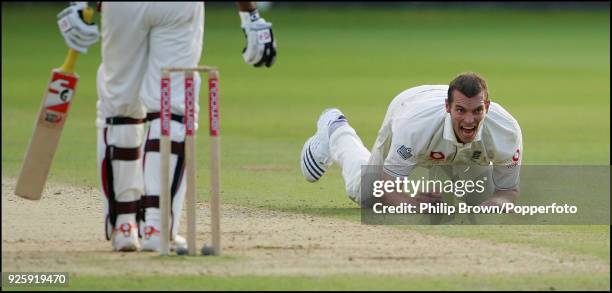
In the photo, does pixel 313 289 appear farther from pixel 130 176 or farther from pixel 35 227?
pixel 35 227

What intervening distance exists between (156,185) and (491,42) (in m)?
19.6

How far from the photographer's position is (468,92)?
648 centimetres

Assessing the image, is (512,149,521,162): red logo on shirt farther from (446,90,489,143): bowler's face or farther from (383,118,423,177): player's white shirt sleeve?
(383,118,423,177): player's white shirt sleeve

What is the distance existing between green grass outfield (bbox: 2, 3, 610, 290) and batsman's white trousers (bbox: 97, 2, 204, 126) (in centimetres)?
91

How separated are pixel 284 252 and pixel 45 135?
109 centimetres

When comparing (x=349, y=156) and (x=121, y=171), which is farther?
(x=349, y=156)

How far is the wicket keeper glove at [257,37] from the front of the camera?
18.1 ft

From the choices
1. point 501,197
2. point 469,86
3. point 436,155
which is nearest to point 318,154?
point 436,155

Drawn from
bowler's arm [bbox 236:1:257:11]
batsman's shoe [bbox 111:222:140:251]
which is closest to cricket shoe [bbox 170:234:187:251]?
batsman's shoe [bbox 111:222:140:251]

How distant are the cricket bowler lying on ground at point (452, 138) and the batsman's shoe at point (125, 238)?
1.70m

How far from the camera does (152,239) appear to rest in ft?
18.0

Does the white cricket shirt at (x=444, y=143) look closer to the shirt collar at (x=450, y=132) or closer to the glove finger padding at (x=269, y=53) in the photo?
the shirt collar at (x=450, y=132)

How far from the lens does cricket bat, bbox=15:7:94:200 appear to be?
5566 mm

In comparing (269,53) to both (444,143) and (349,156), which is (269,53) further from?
(349,156)
